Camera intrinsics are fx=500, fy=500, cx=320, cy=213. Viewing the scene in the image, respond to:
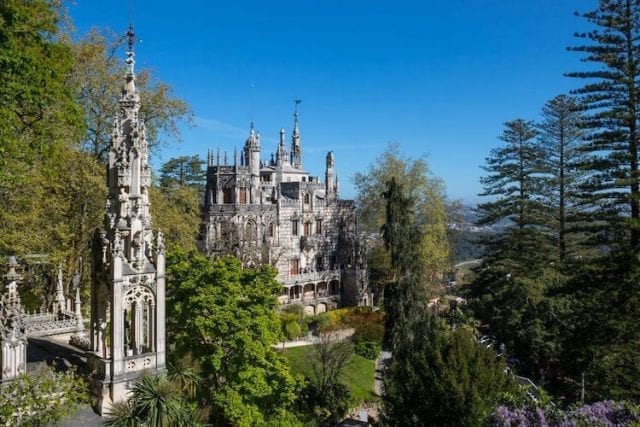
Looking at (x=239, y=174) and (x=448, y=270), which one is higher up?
(x=239, y=174)

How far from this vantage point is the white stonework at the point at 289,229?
39750 millimetres

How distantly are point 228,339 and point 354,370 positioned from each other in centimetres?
1382

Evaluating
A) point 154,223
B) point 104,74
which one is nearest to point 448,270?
point 154,223

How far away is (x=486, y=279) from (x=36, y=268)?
2731 centimetres

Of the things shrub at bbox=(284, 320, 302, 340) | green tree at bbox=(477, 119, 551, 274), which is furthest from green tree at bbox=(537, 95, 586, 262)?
shrub at bbox=(284, 320, 302, 340)

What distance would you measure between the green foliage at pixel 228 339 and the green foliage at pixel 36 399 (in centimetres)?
506

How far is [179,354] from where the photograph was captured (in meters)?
15.1

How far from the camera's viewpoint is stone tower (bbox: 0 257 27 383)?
10.2 meters

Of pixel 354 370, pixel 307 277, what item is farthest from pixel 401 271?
pixel 307 277

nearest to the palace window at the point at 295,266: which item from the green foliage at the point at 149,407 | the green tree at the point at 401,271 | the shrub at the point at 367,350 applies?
the shrub at the point at 367,350

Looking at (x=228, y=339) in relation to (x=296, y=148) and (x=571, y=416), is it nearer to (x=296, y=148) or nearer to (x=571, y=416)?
(x=571, y=416)

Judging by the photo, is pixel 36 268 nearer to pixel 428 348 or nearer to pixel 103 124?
pixel 103 124

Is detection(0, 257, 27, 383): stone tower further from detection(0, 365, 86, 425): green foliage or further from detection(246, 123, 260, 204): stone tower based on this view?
detection(246, 123, 260, 204): stone tower

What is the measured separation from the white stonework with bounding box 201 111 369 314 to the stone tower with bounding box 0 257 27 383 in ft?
81.1
